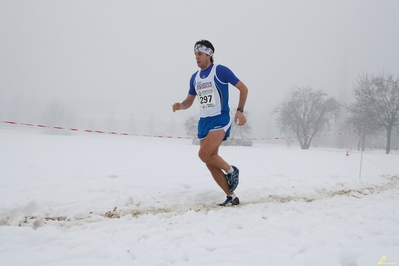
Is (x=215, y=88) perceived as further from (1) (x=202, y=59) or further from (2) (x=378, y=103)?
(2) (x=378, y=103)

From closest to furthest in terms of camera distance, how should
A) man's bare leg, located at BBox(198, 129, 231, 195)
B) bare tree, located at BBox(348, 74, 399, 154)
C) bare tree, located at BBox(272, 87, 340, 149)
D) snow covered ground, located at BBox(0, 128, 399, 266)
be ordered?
snow covered ground, located at BBox(0, 128, 399, 266) → man's bare leg, located at BBox(198, 129, 231, 195) → bare tree, located at BBox(348, 74, 399, 154) → bare tree, located at BBox(272, 87, 340, 149)

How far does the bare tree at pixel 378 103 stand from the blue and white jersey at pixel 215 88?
99.9 feet

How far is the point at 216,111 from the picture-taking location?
11.6ft

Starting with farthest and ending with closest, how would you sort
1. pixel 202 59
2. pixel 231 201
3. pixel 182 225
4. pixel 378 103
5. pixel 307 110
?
1. pixel 307 110
2. pixel 378 103
3. pixel 202 59
4. pixel 231 201
5. pixel 182 225

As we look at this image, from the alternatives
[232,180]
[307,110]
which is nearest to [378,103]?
[307,110]

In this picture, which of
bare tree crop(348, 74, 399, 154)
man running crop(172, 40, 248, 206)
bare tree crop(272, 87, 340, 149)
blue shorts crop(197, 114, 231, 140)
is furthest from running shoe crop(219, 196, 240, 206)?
bare tree crop(272, 87, 340, 149)

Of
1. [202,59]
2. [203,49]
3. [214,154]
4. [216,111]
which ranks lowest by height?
[214,154]

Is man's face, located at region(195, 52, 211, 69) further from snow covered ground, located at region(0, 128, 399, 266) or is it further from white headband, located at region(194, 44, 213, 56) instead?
snow covered ground, located at region(0, 128, 399, 266)

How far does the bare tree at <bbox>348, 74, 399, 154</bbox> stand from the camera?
27323mm

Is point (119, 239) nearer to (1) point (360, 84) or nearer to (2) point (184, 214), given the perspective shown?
(2) point (184, 214)

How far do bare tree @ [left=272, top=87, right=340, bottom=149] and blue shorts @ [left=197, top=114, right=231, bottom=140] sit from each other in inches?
1352

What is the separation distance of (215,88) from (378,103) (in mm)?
31440

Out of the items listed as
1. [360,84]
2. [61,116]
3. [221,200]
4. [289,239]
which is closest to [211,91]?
[221,200]

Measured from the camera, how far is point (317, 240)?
6.68ft
